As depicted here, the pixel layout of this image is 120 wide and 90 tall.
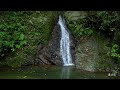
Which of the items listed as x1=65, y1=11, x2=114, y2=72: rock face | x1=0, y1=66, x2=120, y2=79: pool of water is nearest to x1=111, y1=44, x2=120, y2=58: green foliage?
x1=65, y1=11, x2=114, y2=72: rock face

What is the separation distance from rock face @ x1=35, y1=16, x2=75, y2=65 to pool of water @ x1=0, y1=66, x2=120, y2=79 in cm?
93

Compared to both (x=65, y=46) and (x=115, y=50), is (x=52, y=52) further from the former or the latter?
(x=115, y=50)

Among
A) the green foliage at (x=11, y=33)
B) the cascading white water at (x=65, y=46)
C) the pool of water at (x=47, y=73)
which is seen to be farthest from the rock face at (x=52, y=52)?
the green foliage at (x=11, y=33)

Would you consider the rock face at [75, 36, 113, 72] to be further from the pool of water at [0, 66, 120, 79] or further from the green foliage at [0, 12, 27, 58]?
the green foliage at [0, 12, 27, 58]

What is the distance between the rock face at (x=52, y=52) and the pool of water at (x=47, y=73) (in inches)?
36.5

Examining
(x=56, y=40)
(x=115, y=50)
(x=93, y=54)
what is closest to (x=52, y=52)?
(x=56, y=40)

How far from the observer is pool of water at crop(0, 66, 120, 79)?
9346 mm

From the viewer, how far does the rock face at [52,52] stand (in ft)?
40.0

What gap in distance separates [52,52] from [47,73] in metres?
2.63

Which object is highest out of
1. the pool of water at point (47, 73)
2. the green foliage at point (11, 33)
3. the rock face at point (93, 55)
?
the green foliage at point (11, 33)

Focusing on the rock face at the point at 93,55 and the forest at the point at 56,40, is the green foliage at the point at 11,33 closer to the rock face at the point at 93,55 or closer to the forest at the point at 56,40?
the forest at the point at 56,40

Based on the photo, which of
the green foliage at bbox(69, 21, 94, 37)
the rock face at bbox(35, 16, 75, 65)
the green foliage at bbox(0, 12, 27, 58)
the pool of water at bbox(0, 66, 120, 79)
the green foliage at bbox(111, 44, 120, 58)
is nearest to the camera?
the pool of water at bbox(0, 66, 120, 79)

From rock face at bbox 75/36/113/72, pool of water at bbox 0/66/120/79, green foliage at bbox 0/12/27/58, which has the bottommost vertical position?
pool of water at bbox 0/66/120/79
